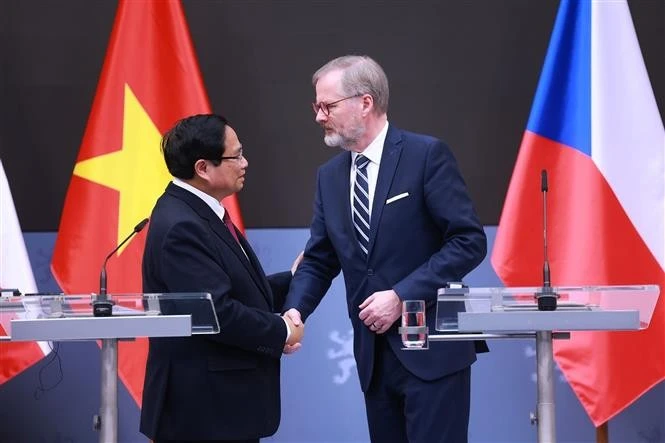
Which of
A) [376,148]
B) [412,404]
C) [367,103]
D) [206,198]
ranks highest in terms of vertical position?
[367,103]

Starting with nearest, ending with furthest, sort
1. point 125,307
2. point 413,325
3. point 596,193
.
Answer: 1. point 125,307
2. point 413,325
3. point 596,193

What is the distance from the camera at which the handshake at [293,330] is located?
2.94 meters

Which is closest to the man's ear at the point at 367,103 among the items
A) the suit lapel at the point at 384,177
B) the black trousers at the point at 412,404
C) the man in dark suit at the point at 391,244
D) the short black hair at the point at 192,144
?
the man in dark suit at the point at 391,244

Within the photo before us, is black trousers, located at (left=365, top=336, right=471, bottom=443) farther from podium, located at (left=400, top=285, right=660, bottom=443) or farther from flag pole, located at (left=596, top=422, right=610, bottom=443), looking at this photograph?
flag pole, located at (left=596, top=422, right=610, bottom=443)

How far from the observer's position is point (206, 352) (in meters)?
2.76

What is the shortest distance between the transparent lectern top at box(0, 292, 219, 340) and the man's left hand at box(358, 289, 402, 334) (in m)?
0.63

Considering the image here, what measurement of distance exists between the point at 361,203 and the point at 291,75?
1777 millimetres

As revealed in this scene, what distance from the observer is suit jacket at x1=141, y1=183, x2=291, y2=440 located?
107 inches

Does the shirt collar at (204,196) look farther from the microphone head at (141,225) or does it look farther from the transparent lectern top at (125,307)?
the transparent lectern top at (125,307)

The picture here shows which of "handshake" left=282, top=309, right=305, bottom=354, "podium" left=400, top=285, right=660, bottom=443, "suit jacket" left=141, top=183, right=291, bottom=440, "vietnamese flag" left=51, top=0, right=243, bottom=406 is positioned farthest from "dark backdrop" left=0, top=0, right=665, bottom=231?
"podium" left=400, top=285, right=660, bottom=443

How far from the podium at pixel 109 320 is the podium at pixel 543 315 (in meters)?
0.58

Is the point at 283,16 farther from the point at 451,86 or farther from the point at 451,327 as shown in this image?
the point at 451,327

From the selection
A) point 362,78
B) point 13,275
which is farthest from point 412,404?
point 13,275

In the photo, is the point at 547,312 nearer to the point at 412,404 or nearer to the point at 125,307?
the point at 412,404
